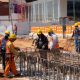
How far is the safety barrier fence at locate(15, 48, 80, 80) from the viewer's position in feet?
42.3

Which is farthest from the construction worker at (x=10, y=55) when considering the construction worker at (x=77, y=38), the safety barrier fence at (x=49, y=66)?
the construction worker at (x=77, y=38)

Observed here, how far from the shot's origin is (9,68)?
53.9ft

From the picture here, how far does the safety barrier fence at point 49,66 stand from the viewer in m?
12.9

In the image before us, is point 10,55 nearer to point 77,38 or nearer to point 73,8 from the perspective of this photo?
point 77,38

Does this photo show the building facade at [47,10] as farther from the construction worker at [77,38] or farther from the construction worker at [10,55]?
the construction worker at [10,55]

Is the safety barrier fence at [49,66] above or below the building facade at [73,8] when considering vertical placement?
below

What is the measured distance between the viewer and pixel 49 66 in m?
13.8

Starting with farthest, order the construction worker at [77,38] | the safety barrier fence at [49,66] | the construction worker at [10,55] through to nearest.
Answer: the construction worker at [77,38] < the construction worker at [10,55] < the safety barrier fence at [49,66]

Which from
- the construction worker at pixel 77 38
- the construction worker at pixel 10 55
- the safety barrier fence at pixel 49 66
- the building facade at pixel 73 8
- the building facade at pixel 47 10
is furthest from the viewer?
the building facade at pixel 73 8

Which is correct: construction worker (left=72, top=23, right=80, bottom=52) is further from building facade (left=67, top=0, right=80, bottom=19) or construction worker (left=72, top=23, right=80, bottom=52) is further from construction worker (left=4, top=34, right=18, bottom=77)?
building facade (left=67, top=0, right=80, bottom=19)

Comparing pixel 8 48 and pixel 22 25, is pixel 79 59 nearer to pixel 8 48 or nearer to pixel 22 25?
pixel 8 48

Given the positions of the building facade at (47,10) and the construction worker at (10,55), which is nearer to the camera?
the construction worker at (10,55)

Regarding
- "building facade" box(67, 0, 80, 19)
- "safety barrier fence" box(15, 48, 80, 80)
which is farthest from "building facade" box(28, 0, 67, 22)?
"safety barrier fence" box(15, 48, 80, 80)

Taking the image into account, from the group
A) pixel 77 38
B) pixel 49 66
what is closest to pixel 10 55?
pixel 49 66
